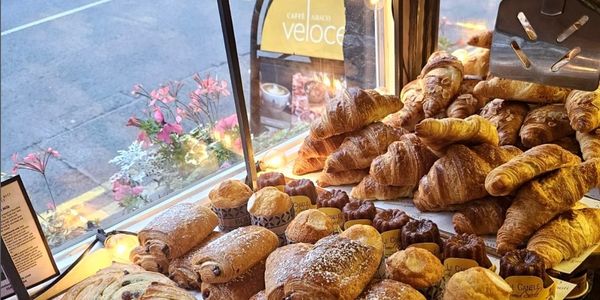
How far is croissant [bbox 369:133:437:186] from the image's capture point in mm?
1833

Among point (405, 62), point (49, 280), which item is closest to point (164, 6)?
point (49, 280)

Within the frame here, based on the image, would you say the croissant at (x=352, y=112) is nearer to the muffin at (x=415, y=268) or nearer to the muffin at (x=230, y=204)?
the muffin at (x=230, y=204)

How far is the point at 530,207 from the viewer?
1.57 m

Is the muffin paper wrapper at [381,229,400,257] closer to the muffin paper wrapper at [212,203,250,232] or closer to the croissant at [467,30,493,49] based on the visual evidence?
the muffin paper wrapper at [212,203,250,232]

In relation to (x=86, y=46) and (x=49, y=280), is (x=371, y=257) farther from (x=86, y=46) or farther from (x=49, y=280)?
(x=86, y=46)

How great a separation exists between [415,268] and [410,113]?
1.02m

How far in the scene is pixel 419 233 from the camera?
148 centimetres

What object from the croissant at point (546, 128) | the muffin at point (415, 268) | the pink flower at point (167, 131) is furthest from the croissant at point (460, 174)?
the pink flower at point (167, 131)

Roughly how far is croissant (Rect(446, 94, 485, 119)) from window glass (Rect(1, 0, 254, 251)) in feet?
2.58

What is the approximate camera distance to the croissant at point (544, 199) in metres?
1.56

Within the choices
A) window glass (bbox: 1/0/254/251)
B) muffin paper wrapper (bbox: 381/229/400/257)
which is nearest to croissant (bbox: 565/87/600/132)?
muffin paper wrapper (bbox: 381/229/400/257)

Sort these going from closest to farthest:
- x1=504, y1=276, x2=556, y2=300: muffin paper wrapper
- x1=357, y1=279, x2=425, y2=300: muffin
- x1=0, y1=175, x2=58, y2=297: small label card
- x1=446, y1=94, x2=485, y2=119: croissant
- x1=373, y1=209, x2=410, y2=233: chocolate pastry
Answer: x1=357, y1=279, x2=425, y2=300: muffin, x1=504, y1=276, x2=556, y2=300: muffin paper wrapper, x1=0, y1=175, x2=58, y2=297: small label card, x1=373, y1=209, x2=410, y2=233: chocolate pastry, x1=446, y1=94, x2=485, y2=119: croissant

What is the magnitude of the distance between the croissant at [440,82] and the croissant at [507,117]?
155 millimetres

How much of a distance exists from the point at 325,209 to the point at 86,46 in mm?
858
